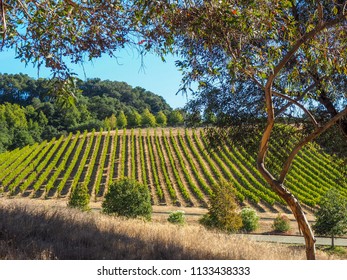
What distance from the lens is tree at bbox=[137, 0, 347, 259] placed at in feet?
16.5

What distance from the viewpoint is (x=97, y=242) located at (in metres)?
5.28

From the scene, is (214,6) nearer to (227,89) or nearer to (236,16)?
(236,16)

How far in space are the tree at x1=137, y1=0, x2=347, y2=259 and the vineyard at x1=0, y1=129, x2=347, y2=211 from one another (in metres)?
26.4

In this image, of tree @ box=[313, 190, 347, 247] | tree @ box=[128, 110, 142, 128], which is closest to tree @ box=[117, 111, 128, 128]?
tree @ box=[128, 110, 142, 128]

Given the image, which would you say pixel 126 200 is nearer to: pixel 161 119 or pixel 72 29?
pixel 72 29

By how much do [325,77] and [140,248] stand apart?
16.2ft

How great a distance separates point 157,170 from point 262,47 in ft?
143

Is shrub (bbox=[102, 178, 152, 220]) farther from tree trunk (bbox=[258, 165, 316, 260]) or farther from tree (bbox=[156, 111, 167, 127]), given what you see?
tree (bbox=[156, 111, 167, 127])

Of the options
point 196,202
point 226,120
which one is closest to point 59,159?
point 196,202

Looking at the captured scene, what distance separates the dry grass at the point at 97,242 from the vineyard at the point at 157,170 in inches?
1090

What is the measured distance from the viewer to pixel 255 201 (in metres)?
38.0

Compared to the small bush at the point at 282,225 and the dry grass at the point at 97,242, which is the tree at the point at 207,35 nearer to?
the dry grass at the point at 97,242

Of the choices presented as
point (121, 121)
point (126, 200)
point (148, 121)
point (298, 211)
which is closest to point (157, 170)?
point (126, 200)

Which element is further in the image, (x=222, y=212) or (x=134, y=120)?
(x=134, y=120)
